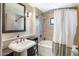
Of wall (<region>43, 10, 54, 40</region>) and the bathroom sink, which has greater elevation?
wall (<region>43, 10, 54, 40</region>)

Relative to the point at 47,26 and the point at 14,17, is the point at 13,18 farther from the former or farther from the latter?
the point at 47,26

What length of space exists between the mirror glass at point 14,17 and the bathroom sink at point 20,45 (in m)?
0.15

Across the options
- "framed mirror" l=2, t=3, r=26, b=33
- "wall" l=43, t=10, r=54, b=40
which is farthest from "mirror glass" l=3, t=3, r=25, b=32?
"wall" l=43, t=10, r=54, b=40

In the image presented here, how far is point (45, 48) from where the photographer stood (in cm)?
148

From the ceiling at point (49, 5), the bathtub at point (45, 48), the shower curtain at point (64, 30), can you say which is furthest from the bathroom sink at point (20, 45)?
the ceiling at point (49, 5)

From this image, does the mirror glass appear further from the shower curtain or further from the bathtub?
the shower curtain

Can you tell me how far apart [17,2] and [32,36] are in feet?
1.54

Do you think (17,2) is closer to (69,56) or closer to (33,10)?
(33,10)

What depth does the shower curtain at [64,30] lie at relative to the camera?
144 cm

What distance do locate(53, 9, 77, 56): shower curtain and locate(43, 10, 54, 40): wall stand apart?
0.17ft

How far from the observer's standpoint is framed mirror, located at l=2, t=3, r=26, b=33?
1389 millimetres

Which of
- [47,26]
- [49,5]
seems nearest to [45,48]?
[47,26]

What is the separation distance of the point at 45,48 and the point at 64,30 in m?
0.33

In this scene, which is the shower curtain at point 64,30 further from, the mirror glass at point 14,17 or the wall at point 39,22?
the mirror glass at point 14,17
